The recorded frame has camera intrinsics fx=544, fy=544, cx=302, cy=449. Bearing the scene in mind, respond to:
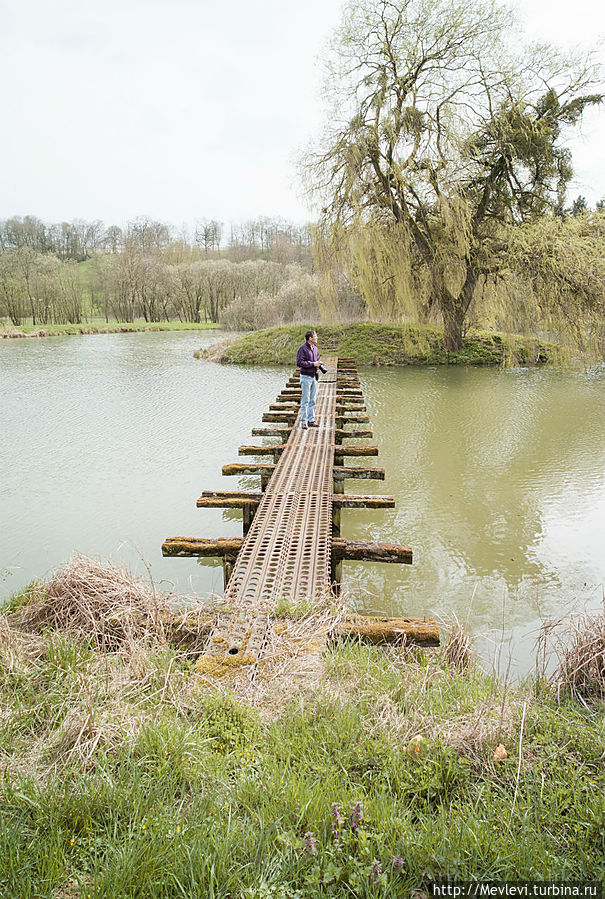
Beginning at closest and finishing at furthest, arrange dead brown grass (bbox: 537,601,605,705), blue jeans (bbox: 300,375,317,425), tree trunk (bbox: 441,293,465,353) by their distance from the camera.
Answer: dead brown grass (bbox: 537,601,605,705)
blue jeans (bbox: 300,375,317,425)
tree trunk (bbox: 441,293,465,353)

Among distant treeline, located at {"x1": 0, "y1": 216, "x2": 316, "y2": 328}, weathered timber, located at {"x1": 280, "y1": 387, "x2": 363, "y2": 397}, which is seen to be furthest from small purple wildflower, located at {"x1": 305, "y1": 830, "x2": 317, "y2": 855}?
distant treeline, located at {"x1": 0, "y1": 216, "x2": 316, "y2": 328}

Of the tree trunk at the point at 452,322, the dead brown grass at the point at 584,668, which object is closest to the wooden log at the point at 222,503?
the dead brown grass at the point at 584,668

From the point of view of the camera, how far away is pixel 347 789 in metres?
2.14

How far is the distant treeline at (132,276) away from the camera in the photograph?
41938 mm

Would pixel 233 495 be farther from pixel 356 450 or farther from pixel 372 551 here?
pixel 356 450

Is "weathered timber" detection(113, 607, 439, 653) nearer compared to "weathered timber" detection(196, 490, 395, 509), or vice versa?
"weathered timber" detection(113, 607, 439, 653)

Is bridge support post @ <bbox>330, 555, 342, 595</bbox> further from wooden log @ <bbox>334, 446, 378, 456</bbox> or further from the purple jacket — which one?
the purple jacket

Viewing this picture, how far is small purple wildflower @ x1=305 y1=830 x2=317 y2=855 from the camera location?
177 cm

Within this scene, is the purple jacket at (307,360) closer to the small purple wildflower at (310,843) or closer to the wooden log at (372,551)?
the wooden log at (372,551)

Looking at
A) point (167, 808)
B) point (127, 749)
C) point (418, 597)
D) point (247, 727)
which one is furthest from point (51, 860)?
point (418, 597)

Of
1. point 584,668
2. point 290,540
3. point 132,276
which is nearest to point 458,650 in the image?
point 584,668

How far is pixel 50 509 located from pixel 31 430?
15.5 ft

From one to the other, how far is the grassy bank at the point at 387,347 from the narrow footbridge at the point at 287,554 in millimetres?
12555

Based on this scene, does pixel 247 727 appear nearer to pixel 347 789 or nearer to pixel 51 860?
pixel 347 789
